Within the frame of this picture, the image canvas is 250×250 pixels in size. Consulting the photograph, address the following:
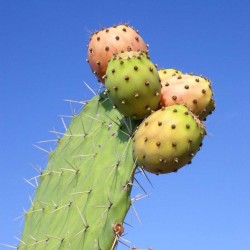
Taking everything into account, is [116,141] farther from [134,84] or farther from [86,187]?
[134,84]

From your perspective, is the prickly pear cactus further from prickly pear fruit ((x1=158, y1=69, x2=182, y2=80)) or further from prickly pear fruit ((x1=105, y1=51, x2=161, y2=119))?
prickly pear fruit ((x1=158, y1=69, x2=182, y2=80))

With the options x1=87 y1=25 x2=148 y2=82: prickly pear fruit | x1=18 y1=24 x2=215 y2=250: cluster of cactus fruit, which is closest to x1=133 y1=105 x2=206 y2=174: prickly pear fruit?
x1=18 y1=24 x2=215 y2=250: cluster of cactus fruit

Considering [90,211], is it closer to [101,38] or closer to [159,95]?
[159,95]

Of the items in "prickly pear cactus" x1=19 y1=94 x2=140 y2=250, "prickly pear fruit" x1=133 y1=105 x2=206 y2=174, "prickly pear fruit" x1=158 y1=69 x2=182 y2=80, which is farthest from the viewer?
"prickly pear fruit" x1=158 y1=69 x2=182 y2=80

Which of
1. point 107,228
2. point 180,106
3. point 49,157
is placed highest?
point 49,157

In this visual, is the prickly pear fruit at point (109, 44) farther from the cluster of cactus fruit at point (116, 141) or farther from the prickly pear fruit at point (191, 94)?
the prickly pear fruit at point (191, 94)

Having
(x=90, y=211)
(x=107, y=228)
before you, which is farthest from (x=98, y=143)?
(x=107, y=228)

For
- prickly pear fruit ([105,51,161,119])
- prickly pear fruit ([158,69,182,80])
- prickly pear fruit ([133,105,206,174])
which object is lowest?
prickly pear fruit ([133,105,206,174])
